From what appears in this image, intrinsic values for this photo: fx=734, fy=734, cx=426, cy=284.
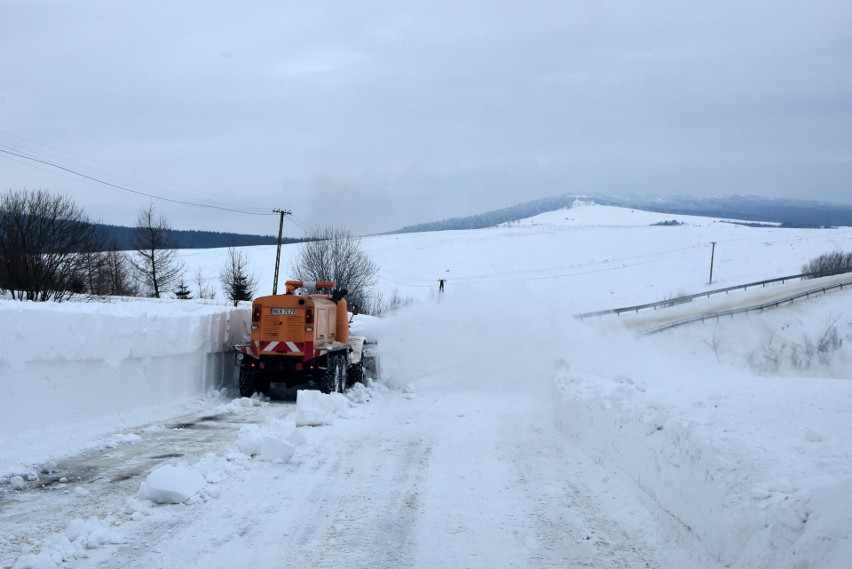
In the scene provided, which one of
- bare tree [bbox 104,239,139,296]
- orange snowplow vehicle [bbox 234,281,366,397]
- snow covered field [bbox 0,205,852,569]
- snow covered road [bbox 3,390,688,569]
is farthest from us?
bare tree [bbox 104,239,139,296]

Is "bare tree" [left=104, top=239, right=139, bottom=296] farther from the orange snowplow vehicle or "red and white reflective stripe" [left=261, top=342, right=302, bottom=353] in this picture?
"red and white reflective stripe" [left=261, top=342, right=302, bottom=353]

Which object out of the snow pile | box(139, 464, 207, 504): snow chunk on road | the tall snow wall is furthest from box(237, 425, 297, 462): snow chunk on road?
the tall snow wall

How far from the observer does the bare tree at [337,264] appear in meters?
49.4

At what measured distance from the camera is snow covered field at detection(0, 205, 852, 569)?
5.82 metres

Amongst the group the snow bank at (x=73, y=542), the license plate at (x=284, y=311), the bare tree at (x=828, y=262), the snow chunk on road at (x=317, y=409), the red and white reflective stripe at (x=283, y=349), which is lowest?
the snow chunk on road at (x=317, y=409)

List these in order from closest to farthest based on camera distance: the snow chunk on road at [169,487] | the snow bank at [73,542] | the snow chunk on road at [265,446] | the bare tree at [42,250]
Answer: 1. the snow bank at [73,542]
2. the snow chunk on road at [169,487]
3. the snow chunk on road at [265,446]
4. the bare tree at [42,250]

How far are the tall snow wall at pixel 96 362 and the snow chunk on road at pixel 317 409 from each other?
289cm

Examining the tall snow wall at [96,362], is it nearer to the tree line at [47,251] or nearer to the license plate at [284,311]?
the license plate at [284,311]

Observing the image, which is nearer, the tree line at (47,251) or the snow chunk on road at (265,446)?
the snow chunk on road at (265,446)

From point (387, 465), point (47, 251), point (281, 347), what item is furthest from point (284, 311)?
point (47, 251)

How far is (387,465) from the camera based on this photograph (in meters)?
9.57

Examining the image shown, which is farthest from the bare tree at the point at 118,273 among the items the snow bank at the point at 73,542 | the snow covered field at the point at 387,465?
the snow bank at the point at 73,542

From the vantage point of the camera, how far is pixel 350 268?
5003 centimetres

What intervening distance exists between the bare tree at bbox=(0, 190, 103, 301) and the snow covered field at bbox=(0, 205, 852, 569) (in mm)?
18786
